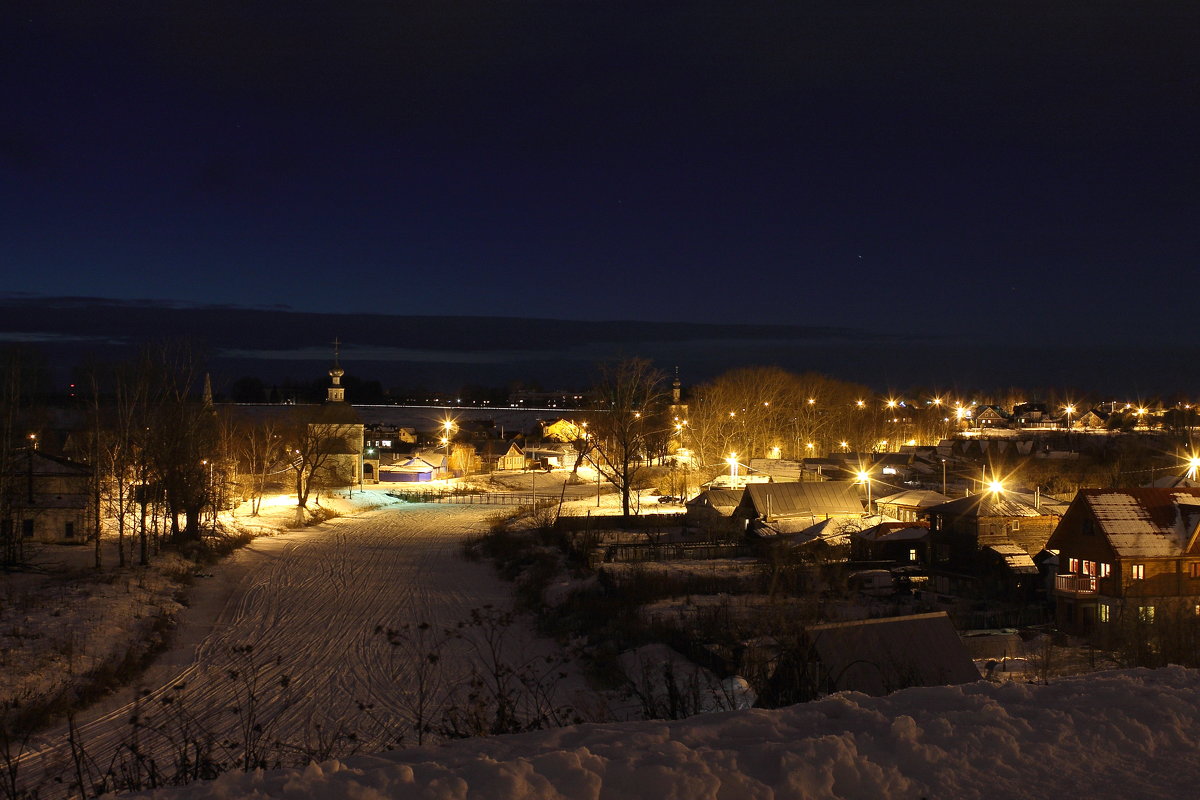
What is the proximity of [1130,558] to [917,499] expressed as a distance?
484 inches

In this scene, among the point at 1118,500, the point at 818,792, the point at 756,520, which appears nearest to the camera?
the point at 818,792

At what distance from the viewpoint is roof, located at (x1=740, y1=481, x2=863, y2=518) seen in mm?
30891

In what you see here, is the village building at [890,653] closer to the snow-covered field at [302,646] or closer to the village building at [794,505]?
the snow-covered field at [302,646]

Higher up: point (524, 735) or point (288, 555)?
point (524, 735)

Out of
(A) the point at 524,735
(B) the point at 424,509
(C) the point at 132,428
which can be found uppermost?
(C) the point at 132,428

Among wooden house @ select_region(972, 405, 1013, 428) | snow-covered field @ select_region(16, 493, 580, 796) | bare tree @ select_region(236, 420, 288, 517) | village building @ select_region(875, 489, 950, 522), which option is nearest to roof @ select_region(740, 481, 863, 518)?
village building @ select_region(875, 489, 950, 522)

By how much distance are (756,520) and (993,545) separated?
8.00 metres

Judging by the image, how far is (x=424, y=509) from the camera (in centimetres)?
3859

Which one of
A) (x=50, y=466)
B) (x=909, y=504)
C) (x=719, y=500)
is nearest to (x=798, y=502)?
(x=719, y=500)

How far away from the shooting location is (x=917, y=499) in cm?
3055

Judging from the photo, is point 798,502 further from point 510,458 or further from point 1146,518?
point 510,458

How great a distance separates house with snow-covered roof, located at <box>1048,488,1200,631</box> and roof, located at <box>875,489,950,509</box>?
9.07 meters

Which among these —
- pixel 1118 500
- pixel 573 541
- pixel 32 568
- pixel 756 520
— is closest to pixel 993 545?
pixel 1118 500

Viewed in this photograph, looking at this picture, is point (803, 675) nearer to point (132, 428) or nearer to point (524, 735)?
point (524, 735)
